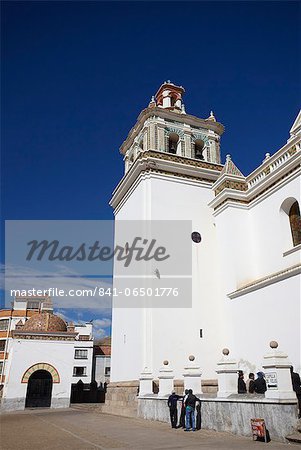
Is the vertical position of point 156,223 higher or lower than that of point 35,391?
higher

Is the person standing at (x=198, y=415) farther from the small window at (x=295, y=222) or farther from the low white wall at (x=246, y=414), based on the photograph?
the small window at (x=295, y=222)

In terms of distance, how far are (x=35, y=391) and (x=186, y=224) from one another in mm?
14077

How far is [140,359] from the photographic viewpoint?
13.7 m

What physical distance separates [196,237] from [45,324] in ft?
39.2

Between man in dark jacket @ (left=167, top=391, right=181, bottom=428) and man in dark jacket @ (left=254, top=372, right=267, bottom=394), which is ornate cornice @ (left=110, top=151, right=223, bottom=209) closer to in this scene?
man in dark jacket @ (left=167, top=391, right=181, bottom=428)

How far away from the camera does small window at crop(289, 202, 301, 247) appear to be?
12.5 meters

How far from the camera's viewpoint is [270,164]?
45.2 ft

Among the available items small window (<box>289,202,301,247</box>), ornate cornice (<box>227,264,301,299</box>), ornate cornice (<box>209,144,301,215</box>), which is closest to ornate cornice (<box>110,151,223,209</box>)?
ornate cornice (<box>209,144,301,215</box>)

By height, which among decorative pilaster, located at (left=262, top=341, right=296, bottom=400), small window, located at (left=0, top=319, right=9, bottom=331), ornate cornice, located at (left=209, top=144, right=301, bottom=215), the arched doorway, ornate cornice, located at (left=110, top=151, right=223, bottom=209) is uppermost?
ornate cornice, located at (left=110, top=151, right=223, bottom=209)

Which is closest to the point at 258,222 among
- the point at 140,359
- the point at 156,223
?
the point at 156,223

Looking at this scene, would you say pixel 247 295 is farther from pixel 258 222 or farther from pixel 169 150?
pixel 169 150

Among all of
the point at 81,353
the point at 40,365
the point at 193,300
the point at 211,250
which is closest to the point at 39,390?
the point at 40,365

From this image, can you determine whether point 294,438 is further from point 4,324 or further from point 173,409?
point 4,324

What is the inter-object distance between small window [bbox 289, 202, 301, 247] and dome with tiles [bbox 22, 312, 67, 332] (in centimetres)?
1553
